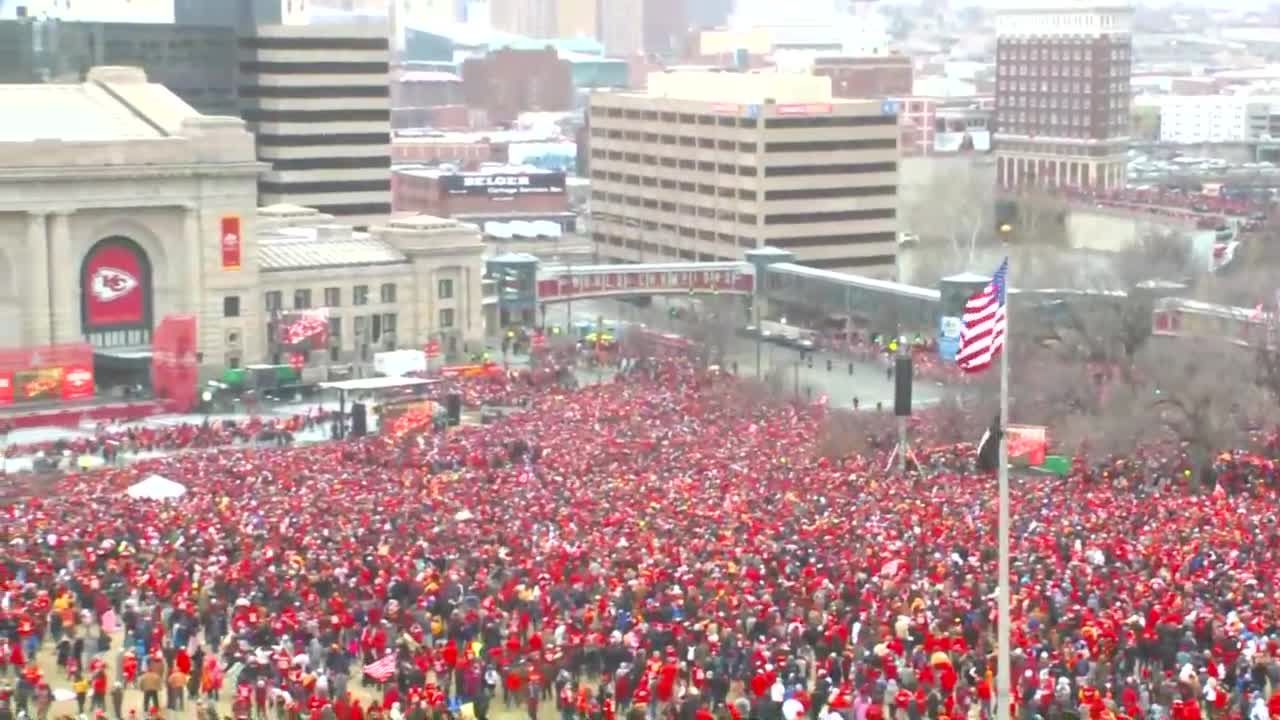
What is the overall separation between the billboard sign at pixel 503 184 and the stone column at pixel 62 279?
6986 centimetres

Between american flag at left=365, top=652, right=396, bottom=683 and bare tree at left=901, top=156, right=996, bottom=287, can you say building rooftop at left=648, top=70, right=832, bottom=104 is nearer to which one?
bare tree at left=901, top=156, right=996, bottom=287

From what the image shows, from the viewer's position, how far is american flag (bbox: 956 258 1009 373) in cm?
3334

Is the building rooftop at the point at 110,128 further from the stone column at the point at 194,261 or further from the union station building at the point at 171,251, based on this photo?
the stone column at the point at 194,261

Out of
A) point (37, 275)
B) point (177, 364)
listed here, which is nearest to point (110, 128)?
point (37, 275)

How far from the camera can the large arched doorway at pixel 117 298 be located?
287 feet

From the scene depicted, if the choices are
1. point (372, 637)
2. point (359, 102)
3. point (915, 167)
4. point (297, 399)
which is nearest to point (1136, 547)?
point (372, 637)

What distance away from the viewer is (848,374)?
300ft

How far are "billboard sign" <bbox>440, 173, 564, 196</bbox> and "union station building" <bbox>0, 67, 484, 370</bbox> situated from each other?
59485mm

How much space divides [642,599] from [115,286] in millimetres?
50069

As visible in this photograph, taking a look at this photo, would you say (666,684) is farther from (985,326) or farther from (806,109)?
(806,109)

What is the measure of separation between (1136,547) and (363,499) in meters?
17.4

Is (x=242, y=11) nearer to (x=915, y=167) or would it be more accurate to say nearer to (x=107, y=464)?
(x=107, y=464)

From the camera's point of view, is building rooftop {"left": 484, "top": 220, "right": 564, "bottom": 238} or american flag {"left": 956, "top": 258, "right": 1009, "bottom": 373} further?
building rooftop {"left": 484, "top": 220, "right": 564, "bottom": 238}

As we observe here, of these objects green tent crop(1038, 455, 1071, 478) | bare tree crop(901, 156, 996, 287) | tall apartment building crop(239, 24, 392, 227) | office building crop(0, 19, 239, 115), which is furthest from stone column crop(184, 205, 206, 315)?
bare tree crop(901, 156, 996, 287)
